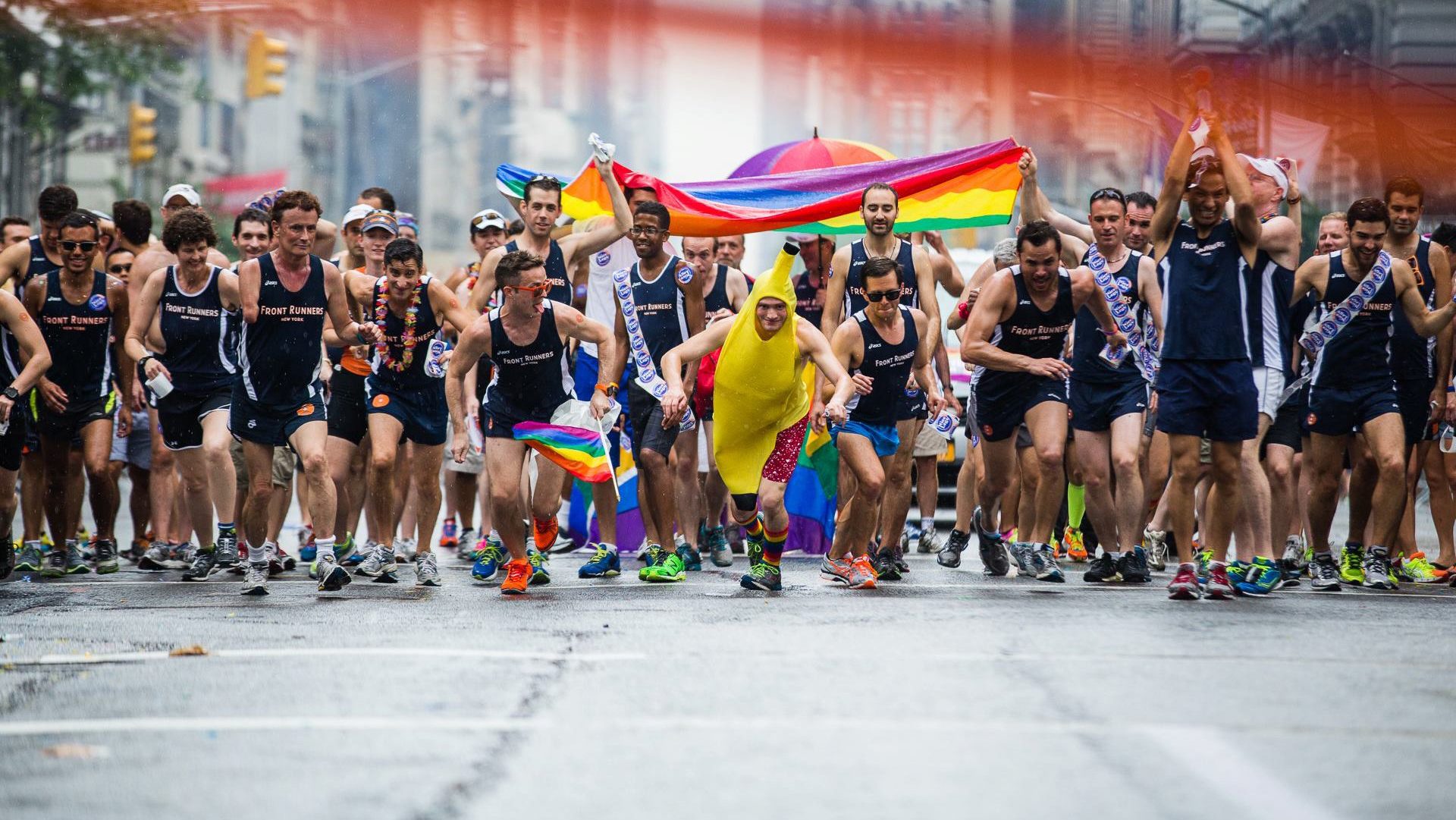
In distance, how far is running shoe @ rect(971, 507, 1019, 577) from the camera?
12.0 metres

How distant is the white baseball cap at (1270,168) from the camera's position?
10538 mm

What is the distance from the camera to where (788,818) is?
473 centimetres

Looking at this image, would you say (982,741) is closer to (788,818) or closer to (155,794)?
(788,818)

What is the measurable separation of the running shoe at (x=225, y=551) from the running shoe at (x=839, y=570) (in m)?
3.63

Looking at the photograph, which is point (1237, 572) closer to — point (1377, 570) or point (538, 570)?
point (1377, 570)

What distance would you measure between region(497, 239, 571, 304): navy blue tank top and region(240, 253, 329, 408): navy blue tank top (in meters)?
1.51

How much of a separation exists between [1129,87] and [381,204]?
22.7 feet

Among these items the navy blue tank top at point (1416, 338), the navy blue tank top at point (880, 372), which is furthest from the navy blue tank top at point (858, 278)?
the navy blue tank top at point (1416, 338)

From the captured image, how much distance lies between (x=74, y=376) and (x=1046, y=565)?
6.19 metres

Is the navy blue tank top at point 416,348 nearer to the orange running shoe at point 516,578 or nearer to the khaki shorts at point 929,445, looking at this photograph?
the orange running shoe at point 516,578

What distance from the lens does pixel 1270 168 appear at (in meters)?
10.6

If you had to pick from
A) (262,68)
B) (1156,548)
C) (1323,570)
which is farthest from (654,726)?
(262,68)

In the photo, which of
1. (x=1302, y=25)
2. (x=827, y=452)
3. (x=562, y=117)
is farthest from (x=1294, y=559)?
(x=562, y=117)

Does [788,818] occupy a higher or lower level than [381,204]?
lower
